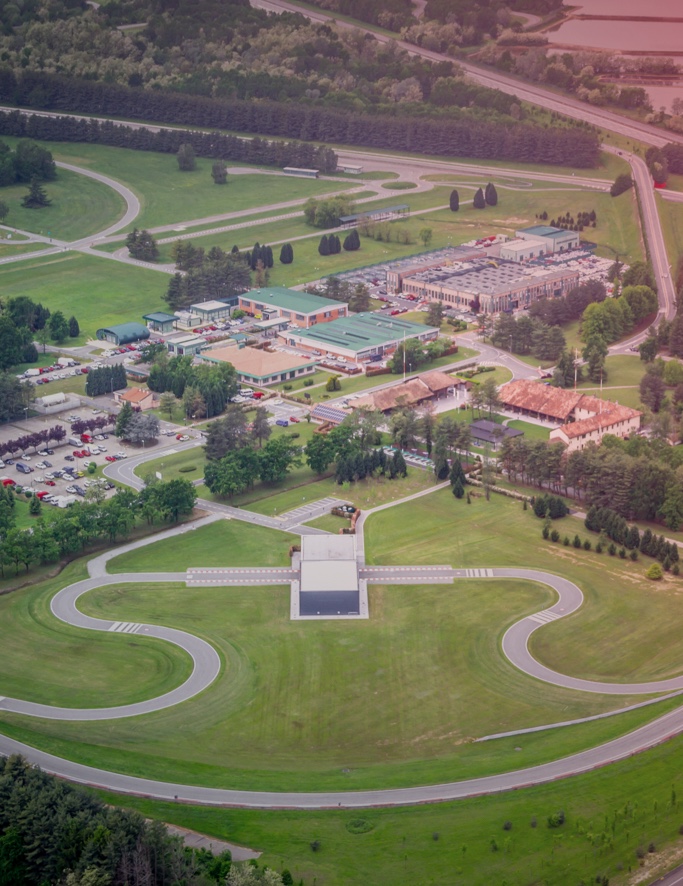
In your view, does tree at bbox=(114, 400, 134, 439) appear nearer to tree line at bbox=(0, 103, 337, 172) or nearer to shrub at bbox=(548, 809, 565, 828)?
shrub at bbox=(548, 809, 565, 828)

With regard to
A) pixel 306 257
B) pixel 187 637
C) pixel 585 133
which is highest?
pixel 585 133

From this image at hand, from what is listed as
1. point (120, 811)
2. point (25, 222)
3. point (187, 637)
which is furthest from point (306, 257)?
point (120, 811)

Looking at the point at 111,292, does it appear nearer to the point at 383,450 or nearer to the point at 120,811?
the point at 383,450

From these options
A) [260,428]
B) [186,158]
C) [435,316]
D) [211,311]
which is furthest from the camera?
[186,158]

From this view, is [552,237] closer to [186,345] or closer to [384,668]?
[186,345]

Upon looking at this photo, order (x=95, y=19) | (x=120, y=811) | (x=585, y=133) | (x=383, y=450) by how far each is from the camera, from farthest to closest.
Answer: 1. (x=95, y=19)
2. (x=585, y=133)
3. (x=383, y=450)
4. (x=120, y=811)

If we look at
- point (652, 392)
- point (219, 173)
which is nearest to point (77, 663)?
point (652, 392)
